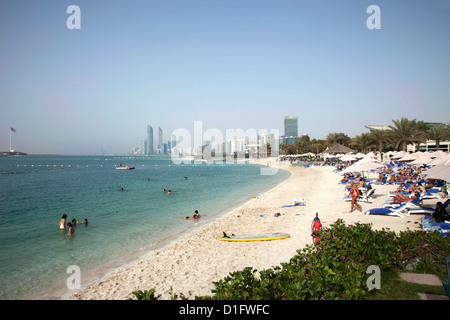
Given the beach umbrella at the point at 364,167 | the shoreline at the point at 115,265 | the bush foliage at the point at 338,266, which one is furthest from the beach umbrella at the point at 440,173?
the shoreline at the point at 115,265

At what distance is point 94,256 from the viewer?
10.4m

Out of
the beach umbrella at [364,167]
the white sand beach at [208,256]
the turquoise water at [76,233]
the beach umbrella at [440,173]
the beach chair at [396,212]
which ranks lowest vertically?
the turquoise water at [76,233]

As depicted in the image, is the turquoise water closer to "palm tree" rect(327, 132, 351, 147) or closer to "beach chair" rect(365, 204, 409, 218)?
"beach chair" rect(365, 204, 409, 218)

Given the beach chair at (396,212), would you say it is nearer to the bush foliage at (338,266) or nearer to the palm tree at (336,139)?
the bush foliage at (338,266)

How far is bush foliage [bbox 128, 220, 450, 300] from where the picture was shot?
4297mm

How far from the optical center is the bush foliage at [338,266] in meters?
4.30

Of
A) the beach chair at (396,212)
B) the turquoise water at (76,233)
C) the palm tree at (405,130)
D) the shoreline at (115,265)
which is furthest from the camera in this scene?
the palm tree at (405,130)

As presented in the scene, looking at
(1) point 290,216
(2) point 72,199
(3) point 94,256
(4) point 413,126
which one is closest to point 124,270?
(3) point 94,256

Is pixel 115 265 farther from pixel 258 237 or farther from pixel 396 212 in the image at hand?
pixel 396 212

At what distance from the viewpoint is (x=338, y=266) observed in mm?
5129

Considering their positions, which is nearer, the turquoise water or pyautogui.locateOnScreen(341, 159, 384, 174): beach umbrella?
the turquoise water

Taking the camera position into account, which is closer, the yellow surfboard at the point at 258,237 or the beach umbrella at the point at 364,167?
the yellow surfboard at the point at 258,237

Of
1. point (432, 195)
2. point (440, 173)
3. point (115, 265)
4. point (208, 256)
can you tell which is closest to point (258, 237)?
point (208, 256)

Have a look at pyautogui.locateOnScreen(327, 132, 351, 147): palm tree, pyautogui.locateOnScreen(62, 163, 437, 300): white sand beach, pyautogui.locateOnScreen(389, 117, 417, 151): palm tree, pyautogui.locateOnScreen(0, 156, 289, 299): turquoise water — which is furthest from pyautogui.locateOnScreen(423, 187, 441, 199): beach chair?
pyautogui.locateOnScreen(327, 132, 351, 147): palm tree
